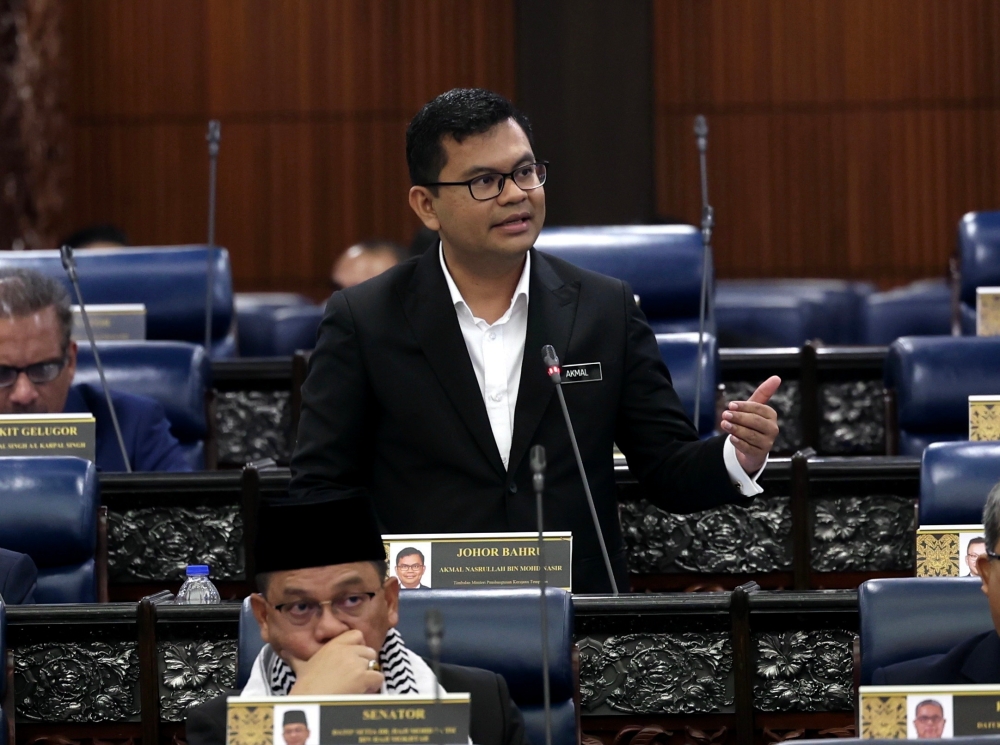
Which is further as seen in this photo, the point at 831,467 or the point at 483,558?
the point at 831,467

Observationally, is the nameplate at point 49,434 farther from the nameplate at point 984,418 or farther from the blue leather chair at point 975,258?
the blue leather chair at point 975,258

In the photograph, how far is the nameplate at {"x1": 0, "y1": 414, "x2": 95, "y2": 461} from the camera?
3486mm

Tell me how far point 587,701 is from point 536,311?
0.69 metres

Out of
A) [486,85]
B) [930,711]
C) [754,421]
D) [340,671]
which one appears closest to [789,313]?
[486,85]

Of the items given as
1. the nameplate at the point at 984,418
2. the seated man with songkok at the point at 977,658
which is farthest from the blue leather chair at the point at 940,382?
the seated man with songkok at the point at 977,658

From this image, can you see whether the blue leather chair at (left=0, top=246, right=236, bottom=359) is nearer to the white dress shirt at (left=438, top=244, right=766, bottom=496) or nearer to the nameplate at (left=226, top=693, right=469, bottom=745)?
the white dress shirt at (left=438, top=244, right=766, bottom=496)

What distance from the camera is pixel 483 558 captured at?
273 cm

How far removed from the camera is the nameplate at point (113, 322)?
4.66 m

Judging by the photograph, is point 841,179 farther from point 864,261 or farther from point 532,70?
point 532,70

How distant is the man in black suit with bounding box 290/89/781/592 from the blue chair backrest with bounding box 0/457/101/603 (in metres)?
0.52

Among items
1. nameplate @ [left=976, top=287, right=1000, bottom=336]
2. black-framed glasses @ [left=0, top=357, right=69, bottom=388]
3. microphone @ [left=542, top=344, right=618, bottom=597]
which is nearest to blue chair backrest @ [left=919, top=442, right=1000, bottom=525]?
microphone @ [left=542, top=344, right=618, bottom=597]

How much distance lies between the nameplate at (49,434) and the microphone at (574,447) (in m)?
1.14

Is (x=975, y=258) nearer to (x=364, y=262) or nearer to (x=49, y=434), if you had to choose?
(x=364, y=262)

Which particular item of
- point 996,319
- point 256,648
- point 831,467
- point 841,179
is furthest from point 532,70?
point 256,648
